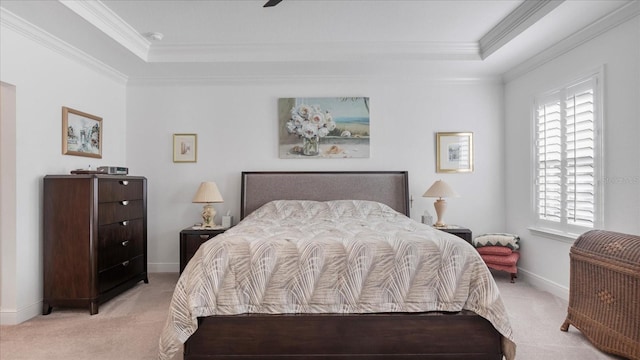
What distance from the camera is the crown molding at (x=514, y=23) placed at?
2.88m

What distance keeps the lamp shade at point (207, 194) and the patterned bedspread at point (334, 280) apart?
190 cm

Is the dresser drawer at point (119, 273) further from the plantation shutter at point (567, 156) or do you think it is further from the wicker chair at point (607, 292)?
the plantation shutter at point (567, 156)

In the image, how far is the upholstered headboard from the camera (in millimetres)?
4395

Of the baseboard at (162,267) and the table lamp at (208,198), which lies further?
the baseboard at (162,267)

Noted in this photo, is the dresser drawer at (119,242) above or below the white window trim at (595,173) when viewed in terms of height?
below

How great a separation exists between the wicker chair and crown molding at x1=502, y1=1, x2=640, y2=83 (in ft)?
5.67

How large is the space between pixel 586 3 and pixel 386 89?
7.39 ft

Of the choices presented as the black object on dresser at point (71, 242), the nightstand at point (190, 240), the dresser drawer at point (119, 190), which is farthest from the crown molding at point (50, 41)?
the nightstand at point (190, 240)

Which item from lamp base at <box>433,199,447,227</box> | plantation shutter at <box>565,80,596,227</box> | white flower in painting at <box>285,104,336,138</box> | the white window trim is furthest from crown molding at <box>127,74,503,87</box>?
lamp base at <box>433,199,447,227</box>

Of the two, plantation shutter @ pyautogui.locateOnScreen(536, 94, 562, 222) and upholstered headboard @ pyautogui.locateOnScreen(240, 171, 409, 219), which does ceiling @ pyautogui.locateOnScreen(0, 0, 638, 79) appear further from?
upholstered headboard @ pyautogui.locateOnScreen(240, 171, 409, 219)

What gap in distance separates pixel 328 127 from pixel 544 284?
118 inches

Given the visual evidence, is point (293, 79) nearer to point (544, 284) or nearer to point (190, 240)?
point (190, 240)

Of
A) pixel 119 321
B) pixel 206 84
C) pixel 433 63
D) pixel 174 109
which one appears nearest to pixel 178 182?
pixel 174 109

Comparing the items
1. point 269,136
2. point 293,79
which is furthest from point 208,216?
point 293,79
